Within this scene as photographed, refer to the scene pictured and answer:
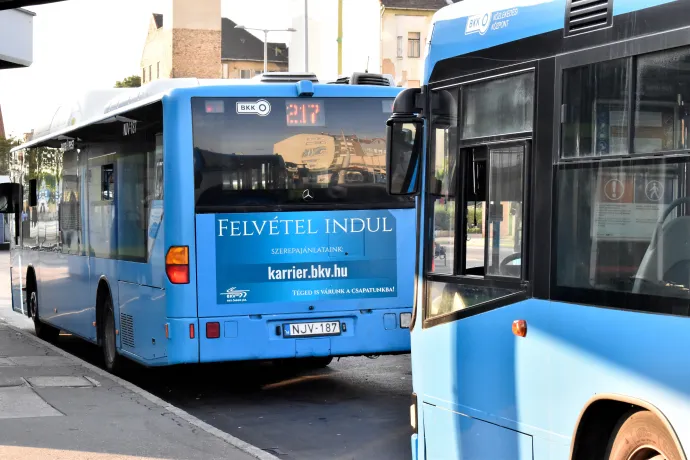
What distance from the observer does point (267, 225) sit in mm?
11086

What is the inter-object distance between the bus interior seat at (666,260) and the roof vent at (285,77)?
23.2 ft

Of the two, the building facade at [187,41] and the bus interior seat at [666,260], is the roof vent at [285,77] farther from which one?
the building facade at [187,41]

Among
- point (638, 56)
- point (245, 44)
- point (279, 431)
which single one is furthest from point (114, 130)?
point (245, 44)

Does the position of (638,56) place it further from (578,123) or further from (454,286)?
(454,286)

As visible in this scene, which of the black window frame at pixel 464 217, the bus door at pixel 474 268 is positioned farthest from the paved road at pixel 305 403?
the black window frame at pixel 464 217

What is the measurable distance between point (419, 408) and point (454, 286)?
866mm

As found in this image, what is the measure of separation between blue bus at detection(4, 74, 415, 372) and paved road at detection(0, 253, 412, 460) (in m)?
0.56

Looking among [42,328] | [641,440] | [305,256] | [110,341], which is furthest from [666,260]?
[42,328]

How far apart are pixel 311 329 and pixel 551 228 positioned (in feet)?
18.6

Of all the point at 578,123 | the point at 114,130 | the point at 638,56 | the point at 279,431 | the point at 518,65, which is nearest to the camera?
the point at 638,56

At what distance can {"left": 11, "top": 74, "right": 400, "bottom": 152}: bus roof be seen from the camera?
37.4ft

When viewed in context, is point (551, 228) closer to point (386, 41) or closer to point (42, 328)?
point (42, 328)

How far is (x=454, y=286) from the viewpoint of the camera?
6.70 metres

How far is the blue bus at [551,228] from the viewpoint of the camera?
496 cm
